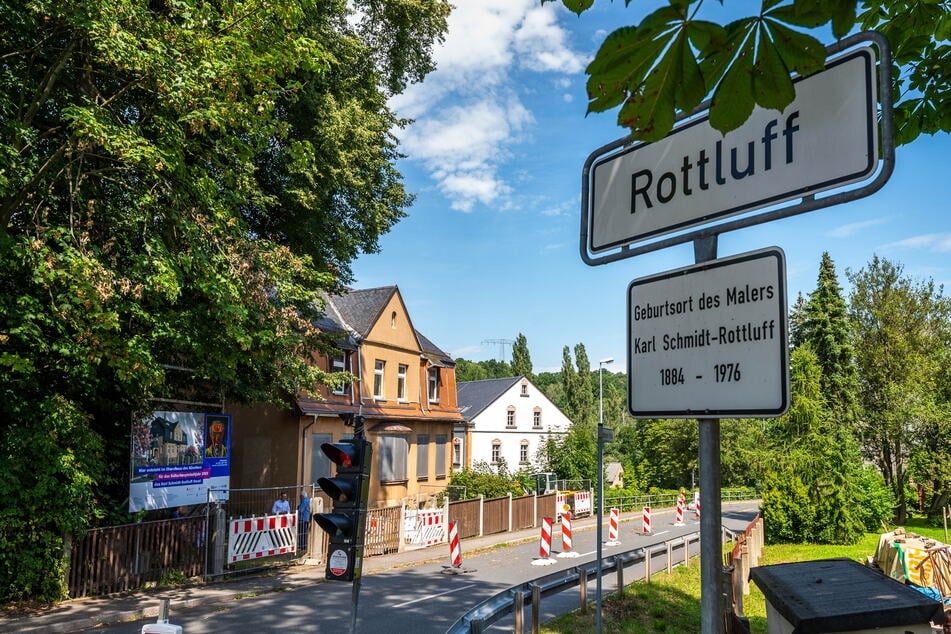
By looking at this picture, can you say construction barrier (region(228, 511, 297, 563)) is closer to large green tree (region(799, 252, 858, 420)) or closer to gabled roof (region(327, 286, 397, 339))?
gabled roof (region(327, 286, 397, 339))

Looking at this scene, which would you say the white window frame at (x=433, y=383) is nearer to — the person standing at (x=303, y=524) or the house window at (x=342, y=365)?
the house window at (x=342, y=365)

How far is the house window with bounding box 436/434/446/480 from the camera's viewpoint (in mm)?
35562

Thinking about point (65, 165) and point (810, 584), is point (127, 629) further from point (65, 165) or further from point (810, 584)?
point (810, 584)

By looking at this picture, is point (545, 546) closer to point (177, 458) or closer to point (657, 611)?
point (657, 611)

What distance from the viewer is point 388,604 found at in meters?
14.4

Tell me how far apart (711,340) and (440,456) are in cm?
3483

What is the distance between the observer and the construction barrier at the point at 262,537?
17469 millimetres

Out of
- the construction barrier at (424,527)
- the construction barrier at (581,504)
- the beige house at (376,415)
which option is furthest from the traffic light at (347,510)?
the construction barrier at (581,504)

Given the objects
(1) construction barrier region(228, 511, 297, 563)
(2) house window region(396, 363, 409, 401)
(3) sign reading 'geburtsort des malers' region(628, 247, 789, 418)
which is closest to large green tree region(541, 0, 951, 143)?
(3) sign reading 'geburtsort des malers' region(628, 247, 789, 418)

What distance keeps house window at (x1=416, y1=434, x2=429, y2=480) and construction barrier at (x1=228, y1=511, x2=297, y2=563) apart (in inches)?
580

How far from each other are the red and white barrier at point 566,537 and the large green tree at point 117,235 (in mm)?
9381

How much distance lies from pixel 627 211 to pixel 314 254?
705 inches

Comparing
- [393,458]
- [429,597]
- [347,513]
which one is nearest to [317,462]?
[393,458]

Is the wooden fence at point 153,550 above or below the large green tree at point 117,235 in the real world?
below
